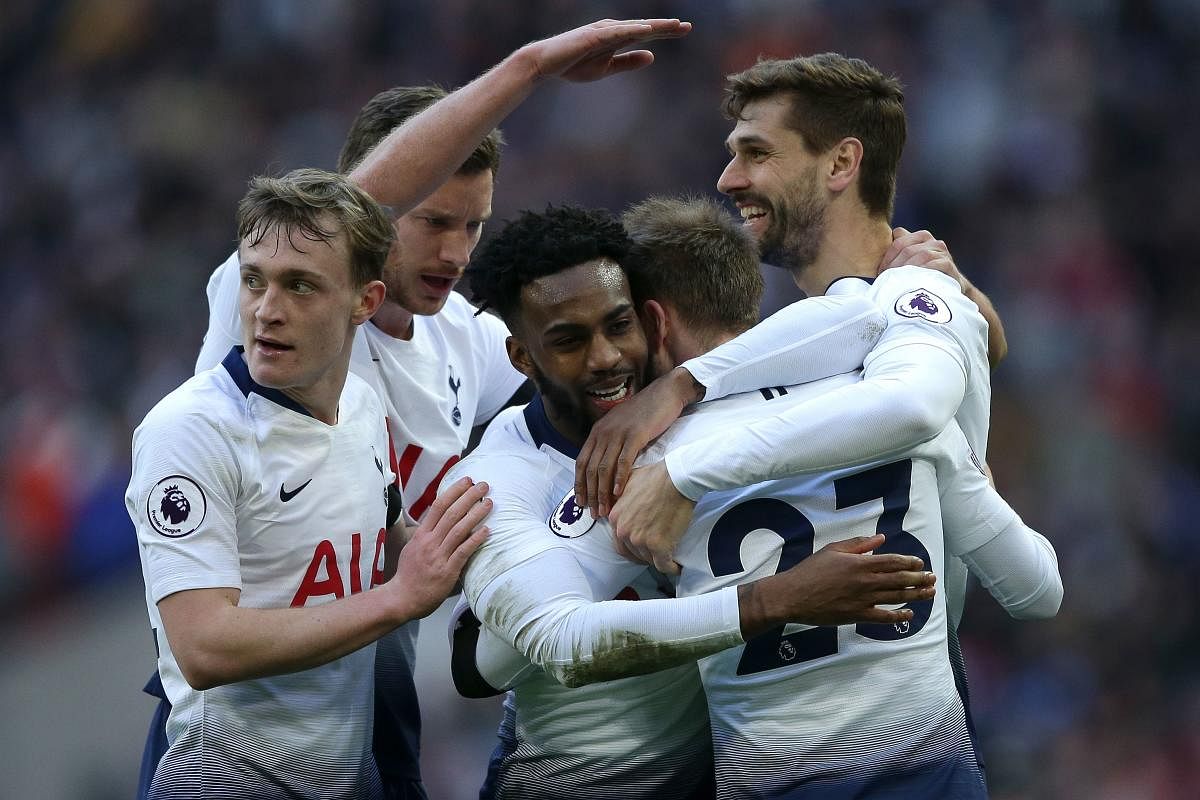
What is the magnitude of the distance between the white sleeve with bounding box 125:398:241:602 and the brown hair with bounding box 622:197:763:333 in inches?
41.4

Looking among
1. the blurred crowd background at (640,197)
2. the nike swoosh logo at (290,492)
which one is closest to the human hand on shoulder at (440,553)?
the nike swoosh logo at (290,492)

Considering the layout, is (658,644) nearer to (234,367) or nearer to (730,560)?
(730,560)

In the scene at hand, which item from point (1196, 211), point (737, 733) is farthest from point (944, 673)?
point (1196, 211)

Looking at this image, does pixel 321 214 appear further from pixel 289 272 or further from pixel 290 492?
pixel 290 492

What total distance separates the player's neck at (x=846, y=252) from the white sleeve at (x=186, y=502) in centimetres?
166

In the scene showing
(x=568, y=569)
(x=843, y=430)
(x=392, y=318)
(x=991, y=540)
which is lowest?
(x=991, y=540)

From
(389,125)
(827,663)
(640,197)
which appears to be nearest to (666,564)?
(827,663)

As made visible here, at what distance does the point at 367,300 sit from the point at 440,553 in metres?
0.69

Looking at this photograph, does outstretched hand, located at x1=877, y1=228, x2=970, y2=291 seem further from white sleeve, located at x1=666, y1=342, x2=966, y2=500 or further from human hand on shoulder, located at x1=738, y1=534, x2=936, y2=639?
human hand on shoulder, located at x1=738, y1=534, x2=936, y2=639

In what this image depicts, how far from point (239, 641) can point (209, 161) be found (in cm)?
949

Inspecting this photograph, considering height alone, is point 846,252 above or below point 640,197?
above

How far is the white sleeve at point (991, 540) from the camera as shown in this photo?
354 cm

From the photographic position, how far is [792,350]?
346 cm

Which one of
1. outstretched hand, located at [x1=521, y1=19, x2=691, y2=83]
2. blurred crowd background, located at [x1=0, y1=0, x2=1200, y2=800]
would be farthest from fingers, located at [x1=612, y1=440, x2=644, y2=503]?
blurred crowd background, located at [x1=0, y1=0, x2=1200, y2=800]
